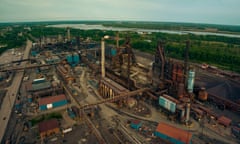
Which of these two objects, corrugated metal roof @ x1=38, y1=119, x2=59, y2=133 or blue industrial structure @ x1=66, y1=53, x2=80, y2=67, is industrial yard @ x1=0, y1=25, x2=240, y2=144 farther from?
blue industrial structure @ x1=66, y1=53, x2=80, y2=67

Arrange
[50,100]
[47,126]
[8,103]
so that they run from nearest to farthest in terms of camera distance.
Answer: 1. [47,126]
2. [50,100]
3. [8,103]

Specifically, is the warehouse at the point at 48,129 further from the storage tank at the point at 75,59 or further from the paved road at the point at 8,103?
the storage tank at the point at 75,59

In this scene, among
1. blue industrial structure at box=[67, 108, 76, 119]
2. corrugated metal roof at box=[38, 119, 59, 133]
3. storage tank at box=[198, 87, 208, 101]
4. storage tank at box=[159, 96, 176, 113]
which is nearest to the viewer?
corrugated metal roof at box=[38, 119, 59, 133]

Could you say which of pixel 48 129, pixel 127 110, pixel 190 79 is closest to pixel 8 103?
pixel 48 129

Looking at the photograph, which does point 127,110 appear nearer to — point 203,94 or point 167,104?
point 167,104

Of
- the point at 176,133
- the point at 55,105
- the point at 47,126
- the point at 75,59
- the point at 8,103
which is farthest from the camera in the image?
the point at 75,59

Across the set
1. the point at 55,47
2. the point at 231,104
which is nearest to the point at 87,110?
the point at 231,104

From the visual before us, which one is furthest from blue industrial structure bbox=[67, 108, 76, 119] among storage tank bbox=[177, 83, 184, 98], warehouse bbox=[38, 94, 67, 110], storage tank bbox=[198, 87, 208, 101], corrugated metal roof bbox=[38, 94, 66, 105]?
storage tank bbox=[198, 87, 208, 101]

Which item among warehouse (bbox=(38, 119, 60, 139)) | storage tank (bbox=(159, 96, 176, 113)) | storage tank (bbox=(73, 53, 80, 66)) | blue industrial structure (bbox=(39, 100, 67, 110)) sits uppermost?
storage tank (bbox=(73, 53, 80, 66))

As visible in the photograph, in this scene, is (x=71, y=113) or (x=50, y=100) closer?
(x=71, y=113)

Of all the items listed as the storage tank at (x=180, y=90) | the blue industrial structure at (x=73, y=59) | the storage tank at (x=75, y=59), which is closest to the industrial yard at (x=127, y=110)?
the storage tank at (x=180, y=90)

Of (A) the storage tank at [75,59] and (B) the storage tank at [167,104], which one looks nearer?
(B) the storage tank at [167,104]
